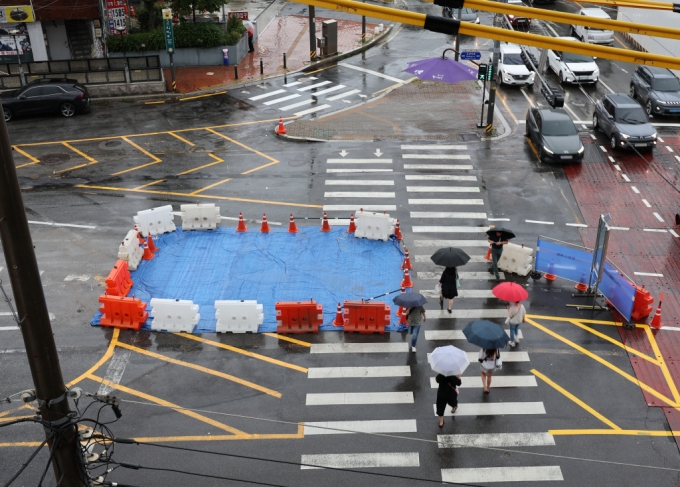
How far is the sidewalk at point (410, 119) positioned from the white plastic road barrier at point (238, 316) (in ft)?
46.1

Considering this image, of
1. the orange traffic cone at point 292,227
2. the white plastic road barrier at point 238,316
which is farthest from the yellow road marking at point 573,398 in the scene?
the orange traffic cone at point 292,227

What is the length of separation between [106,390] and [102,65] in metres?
24.6

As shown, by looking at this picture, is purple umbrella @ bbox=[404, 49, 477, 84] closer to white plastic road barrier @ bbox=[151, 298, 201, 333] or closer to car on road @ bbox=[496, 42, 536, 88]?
car on road @ bbox=[496, 42, 536, 88]

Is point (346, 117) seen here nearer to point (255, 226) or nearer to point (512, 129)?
point (512, 129)

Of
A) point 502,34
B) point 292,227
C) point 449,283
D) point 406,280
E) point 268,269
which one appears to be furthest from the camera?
point 292,227

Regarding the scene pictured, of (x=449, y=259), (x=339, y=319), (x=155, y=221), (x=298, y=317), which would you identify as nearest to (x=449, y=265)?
(x=449, y=259)

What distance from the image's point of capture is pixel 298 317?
1827 cm

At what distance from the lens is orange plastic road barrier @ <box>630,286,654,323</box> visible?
18438mm

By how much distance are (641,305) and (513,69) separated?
68.7 ft

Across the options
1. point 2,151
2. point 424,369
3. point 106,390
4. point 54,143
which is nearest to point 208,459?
point 106,390

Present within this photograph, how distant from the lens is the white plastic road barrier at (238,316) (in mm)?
18047

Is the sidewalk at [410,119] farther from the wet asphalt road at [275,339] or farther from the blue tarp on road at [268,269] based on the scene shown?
the blue tarp on road at [268,269]

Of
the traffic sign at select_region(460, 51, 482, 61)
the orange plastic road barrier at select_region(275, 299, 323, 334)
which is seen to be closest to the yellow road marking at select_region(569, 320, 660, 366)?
the orange plastic road barrier at select_region(275, 299, 323, 334)

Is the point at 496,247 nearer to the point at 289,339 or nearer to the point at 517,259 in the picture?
the point at 517,259
